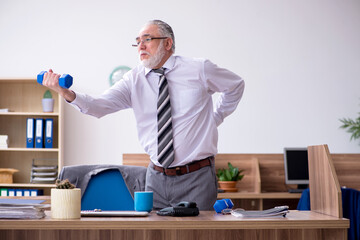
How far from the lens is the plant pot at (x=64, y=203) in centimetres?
164

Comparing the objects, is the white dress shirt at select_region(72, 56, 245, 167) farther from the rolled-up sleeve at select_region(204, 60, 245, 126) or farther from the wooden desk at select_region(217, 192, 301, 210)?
the wooden desk at select_region(217, 192, 301, 210)

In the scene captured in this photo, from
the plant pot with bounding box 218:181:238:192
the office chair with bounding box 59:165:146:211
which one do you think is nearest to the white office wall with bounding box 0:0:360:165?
the plant pot with bounding box 218:181:238:192

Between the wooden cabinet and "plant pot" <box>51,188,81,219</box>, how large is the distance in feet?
10.7

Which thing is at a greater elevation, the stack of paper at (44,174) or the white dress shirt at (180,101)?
the white dress shirt at (180,101)

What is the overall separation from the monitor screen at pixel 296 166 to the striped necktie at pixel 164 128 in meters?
2.53

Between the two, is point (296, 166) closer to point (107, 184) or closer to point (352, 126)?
point (352, 126)

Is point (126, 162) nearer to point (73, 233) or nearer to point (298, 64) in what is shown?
point (298, 64)

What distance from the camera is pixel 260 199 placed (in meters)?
4.27

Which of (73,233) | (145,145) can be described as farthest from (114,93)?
(73,233)

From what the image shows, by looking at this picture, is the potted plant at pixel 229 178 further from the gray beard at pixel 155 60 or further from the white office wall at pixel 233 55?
the gray beard at pixel 155 60

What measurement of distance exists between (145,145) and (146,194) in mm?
494

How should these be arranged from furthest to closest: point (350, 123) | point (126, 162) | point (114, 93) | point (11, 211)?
point (350, 123)
point (126, 162)
point (114, 93)
point (11, 211)

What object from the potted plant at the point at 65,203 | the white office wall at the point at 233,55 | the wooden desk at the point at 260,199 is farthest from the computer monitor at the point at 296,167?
the potted plant at the point at 65,203

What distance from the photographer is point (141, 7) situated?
502cm
